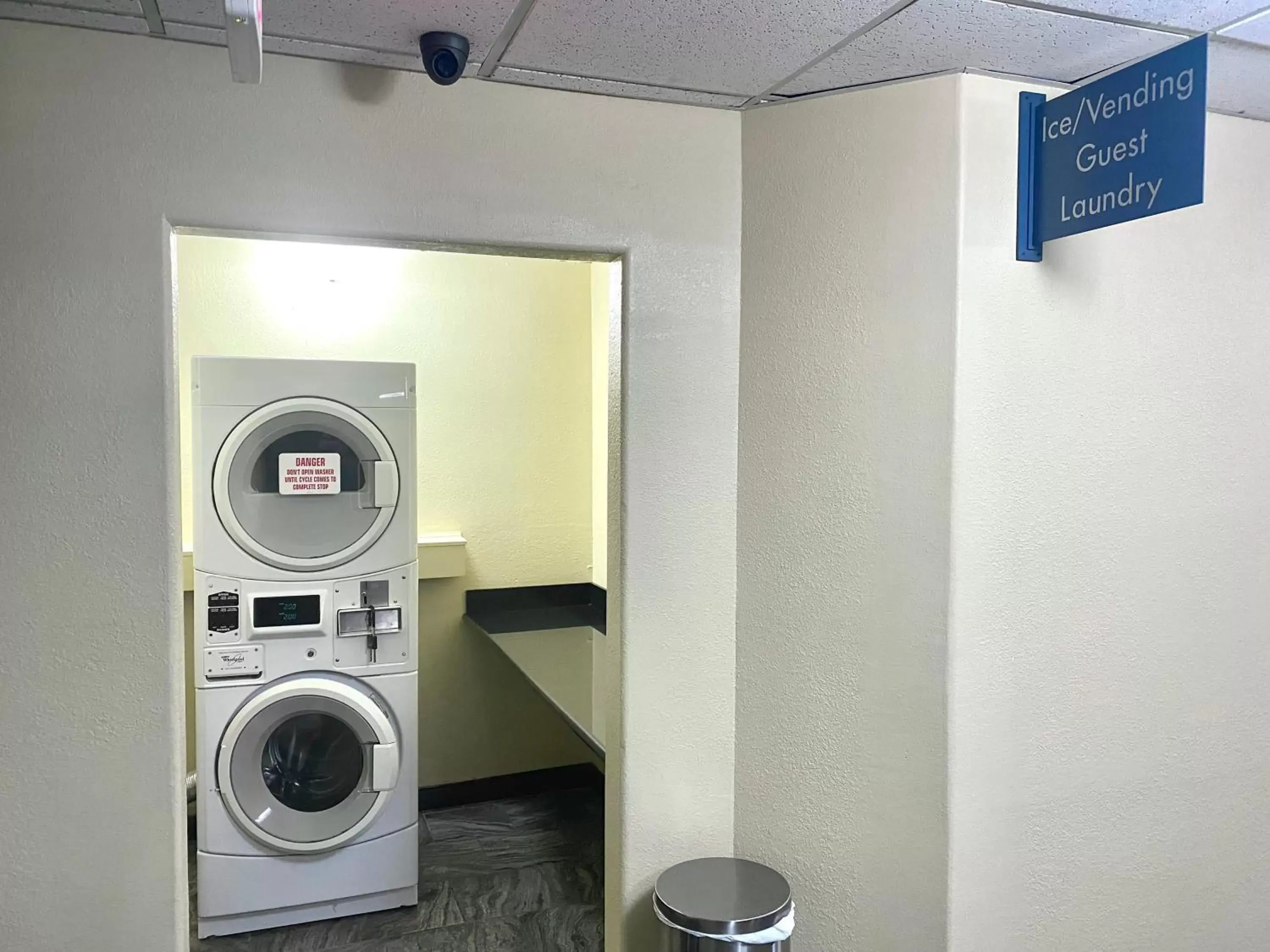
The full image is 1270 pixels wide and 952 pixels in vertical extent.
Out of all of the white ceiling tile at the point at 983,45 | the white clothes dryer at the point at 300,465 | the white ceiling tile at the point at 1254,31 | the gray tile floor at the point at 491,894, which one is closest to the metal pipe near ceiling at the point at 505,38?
the white ceiling tile at the point at 983,45

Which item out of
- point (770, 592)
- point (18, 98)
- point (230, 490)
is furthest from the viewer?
point (230, 490)

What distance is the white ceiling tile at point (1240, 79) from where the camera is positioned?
185 cm

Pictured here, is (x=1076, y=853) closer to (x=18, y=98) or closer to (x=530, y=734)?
(x=530, y=734)

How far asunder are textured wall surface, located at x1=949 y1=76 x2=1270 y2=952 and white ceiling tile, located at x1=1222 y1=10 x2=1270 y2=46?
15.8 inches

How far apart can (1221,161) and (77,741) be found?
2.88m

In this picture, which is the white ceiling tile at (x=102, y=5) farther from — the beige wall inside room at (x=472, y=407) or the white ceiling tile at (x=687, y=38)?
the beige wall inside room at (x=472, y=407)

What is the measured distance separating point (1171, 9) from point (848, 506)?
1.13m

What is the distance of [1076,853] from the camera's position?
2.13 meters

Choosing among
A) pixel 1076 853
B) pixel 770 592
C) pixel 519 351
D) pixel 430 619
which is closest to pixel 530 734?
pixel 430 619

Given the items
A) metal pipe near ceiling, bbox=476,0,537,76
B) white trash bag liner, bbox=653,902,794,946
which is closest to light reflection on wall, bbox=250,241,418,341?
metal pipe near ceiling, bbox=476,0,537,76

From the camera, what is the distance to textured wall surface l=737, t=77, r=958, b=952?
2.00 m

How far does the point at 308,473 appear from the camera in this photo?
289 cm

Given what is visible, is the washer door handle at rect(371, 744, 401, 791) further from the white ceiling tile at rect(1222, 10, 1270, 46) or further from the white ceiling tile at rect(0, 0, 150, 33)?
the white ceiling tile at rect(1222, 10, 1270, 46)

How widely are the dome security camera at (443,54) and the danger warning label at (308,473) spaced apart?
4.77 feet
